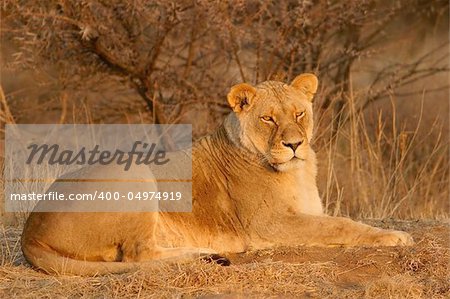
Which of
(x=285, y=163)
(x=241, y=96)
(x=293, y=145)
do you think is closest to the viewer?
(x=293, y=145)

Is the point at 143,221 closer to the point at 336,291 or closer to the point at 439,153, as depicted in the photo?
the point at 336,291

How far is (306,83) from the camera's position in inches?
241

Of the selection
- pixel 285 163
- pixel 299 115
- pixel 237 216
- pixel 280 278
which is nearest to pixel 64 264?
pixel 237 216

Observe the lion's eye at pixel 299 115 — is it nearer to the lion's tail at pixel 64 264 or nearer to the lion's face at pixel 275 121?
the lion's face at pixel 275 121

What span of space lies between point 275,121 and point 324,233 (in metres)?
0.76

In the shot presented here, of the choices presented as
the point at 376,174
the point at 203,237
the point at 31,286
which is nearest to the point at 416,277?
the point at 203,237

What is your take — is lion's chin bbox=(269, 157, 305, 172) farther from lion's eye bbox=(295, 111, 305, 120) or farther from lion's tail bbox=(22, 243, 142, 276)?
lion's tail bbox=(22, 243, 142, 276)

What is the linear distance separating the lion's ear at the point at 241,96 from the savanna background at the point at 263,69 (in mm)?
2575

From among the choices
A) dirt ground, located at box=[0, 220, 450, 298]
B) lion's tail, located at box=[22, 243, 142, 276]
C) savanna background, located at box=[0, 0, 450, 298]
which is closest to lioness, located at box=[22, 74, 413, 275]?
lion's tail, located at box=[22, 243, 142, 276]

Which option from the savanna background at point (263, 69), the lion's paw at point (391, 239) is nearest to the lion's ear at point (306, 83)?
the lion's paw at point (391, 239)

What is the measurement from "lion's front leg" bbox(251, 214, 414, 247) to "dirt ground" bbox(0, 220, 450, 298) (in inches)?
3.5

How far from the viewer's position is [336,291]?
4.72 m

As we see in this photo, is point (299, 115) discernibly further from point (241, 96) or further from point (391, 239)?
point (391, 239)

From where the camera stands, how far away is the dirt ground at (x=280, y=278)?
4664 mm
